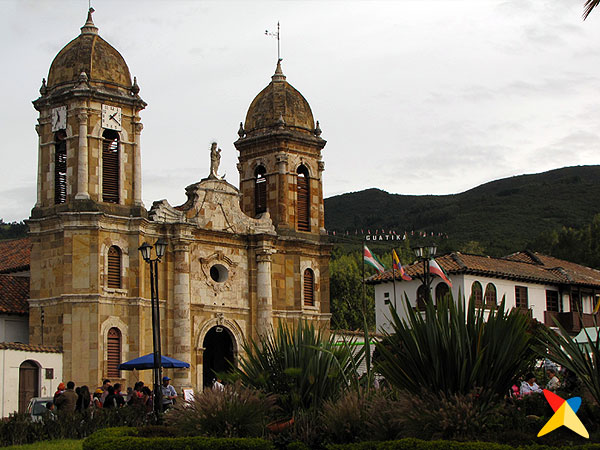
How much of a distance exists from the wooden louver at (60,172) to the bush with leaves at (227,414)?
20.2 metres

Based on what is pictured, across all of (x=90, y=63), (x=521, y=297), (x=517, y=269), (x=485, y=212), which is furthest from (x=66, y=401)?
(x=485, y=212)

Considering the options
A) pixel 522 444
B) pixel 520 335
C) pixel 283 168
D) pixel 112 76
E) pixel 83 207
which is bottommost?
pixel 522 444

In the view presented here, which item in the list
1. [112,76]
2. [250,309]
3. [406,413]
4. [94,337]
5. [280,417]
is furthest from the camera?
[250,309]

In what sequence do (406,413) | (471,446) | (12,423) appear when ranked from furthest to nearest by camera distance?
(12,423)
(406,413)
(471,446)

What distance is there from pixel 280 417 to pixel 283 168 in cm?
2530

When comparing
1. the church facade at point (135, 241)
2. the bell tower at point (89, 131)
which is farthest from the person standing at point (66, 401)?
the bell tower at point (89, 131)

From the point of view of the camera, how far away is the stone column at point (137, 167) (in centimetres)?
3725

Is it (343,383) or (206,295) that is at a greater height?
(206,295)

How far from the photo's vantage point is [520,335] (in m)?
17.5

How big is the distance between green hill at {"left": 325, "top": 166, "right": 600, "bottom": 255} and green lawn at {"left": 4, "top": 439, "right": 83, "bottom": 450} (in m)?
66.7

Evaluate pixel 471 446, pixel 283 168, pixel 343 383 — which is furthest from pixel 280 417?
pixel 283 168

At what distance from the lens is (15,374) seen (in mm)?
32188

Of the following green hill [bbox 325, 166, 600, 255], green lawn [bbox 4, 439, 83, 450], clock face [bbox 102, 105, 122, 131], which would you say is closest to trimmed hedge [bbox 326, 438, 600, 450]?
green lawn [bbox 4, 439, 83, 450]

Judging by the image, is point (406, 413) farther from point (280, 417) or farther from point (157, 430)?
point (157, 430)
